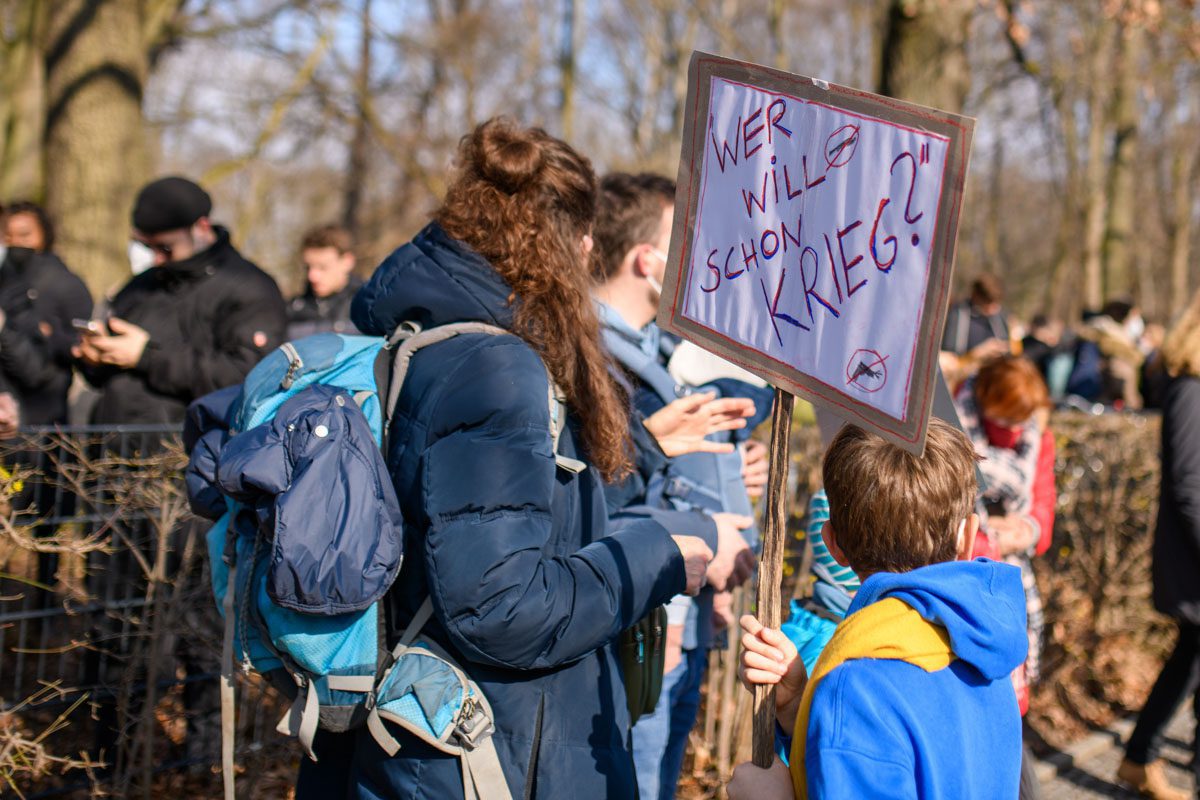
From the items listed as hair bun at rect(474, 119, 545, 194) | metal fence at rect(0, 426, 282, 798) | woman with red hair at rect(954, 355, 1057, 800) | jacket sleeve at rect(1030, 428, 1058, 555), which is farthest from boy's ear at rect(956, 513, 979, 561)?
metal fence at rect(0, 426, 282, 798)

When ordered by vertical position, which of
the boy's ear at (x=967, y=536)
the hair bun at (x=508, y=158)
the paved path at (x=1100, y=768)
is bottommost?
the paved path at (x=1100, y=768)

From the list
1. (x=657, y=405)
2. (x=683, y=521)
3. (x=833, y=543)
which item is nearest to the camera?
(x=833, y=543)

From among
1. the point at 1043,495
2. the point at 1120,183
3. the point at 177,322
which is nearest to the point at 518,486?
the point at 1043,495

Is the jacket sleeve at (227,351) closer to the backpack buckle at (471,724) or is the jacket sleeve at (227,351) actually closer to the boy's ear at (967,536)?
the backpack buckle at (471,724)

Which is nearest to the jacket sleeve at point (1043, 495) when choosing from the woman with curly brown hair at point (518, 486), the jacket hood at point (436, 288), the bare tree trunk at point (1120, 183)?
the woman with curly brown hair at point (518, 486)

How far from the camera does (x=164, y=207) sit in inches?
166

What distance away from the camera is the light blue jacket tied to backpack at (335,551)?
6.00ft

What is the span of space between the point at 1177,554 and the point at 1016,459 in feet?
3.56

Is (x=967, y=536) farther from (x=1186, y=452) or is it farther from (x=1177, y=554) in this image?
(x=1177, y=554)

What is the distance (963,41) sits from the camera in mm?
7004

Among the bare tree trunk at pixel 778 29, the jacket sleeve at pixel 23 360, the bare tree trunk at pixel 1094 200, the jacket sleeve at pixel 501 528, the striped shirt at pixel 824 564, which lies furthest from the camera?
the bare tree trunk at pixel 1094 200

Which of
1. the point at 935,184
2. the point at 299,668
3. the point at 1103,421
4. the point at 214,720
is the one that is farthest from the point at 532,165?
the point at 1103,421

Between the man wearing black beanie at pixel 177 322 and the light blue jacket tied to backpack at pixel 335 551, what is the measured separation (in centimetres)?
212

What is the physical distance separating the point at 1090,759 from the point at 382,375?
4245 mm
